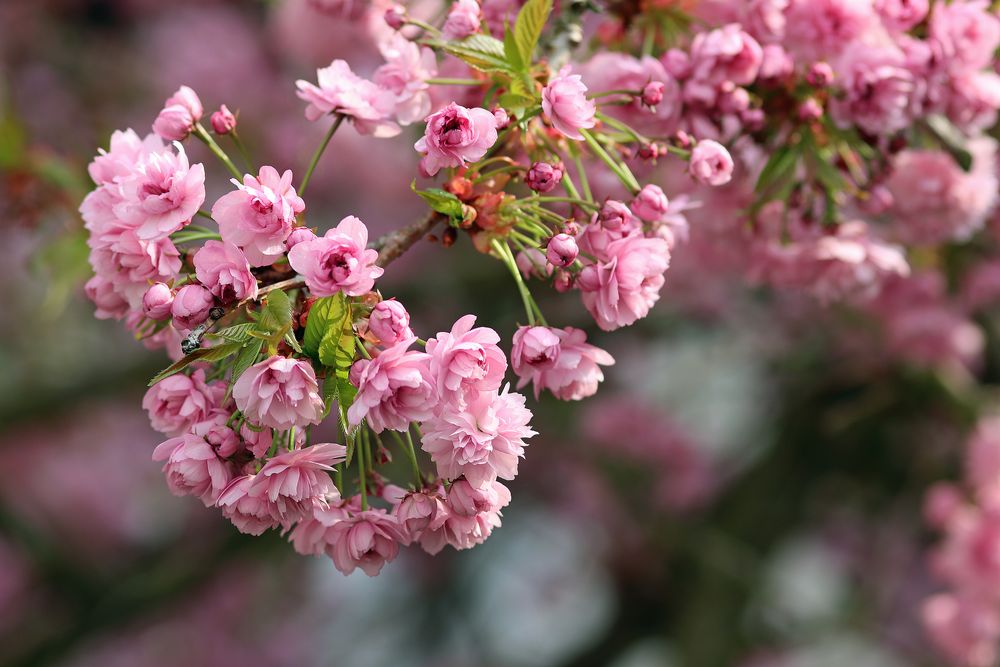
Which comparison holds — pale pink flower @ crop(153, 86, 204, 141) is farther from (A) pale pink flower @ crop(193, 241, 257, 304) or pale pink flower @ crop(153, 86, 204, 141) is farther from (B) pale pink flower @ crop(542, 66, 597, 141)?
(B) pale pink flower @ crop(542, 66, 597, 141)

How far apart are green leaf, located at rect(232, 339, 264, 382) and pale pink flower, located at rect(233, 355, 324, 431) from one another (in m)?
0.03

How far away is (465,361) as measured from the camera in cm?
103

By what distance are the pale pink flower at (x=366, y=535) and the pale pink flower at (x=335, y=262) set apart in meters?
0.25

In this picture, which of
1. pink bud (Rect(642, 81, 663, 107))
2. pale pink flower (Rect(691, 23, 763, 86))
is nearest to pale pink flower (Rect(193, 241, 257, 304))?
pink bud (Rect(642, 81, 663, 107))

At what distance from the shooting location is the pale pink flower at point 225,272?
1.03 m

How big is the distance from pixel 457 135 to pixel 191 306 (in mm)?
314

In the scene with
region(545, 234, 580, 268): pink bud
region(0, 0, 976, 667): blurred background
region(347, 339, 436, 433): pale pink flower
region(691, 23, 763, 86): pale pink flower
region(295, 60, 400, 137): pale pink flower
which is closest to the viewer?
region(347, 339, 436, 433): pale pink flower

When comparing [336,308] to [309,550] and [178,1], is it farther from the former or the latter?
[178,1]

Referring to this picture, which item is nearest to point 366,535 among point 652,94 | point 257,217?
point 257,217

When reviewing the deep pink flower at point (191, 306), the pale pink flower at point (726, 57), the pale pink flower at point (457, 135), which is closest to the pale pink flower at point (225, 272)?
the deep pink flower at point (191, 306)

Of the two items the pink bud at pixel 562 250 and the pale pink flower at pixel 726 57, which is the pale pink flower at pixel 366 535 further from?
the pale pink flower at pixel 726 57

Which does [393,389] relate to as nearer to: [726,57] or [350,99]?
[350,99]

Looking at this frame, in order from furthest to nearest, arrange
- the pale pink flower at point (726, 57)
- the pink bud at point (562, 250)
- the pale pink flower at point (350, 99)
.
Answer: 1. the pale pink flower at point (726, 57)
2. the pale pink flower at point (350, 99)
3. the pink bud at point (562, 250)

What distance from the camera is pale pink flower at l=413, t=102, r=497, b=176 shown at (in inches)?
42.3
